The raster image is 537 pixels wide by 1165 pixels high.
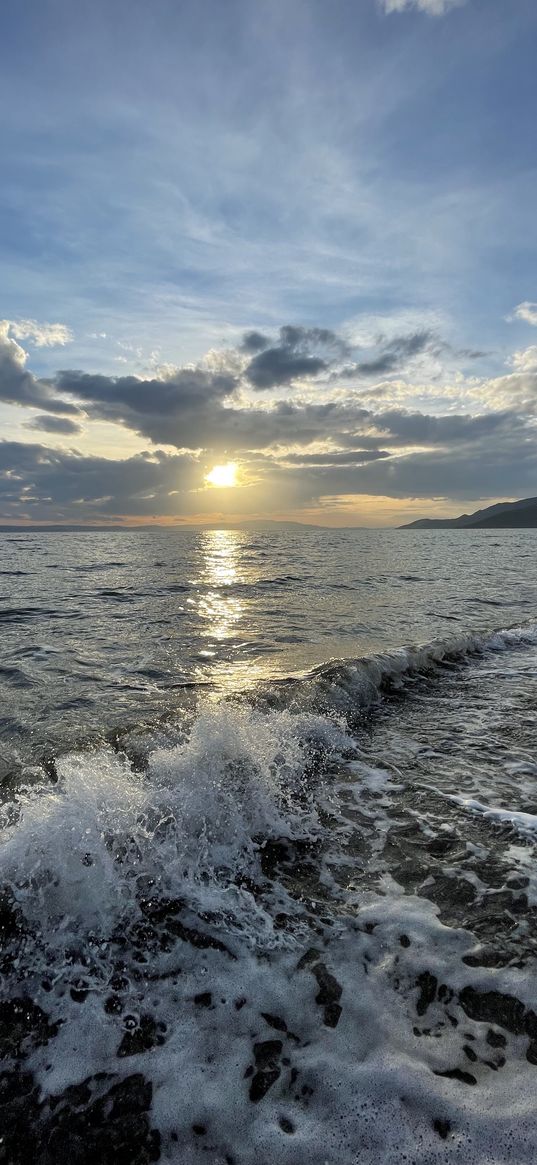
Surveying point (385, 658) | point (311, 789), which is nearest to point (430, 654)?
point (385, 658)

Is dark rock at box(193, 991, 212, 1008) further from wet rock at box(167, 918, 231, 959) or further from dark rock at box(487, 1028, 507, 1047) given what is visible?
dark rock at box(487, 1028, 507, 1047)

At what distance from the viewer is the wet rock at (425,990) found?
336 cm

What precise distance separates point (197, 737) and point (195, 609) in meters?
13.3

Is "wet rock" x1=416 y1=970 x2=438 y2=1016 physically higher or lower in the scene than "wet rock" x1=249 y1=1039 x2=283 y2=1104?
higher

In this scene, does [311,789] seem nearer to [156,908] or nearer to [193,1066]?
[156,908]

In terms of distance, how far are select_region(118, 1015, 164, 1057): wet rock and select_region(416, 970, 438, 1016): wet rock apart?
174cm

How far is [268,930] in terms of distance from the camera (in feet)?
13.1

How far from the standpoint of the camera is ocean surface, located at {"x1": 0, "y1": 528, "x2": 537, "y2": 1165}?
2783mm

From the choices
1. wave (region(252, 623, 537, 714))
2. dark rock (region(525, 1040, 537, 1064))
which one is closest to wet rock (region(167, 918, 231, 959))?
dark rock (region(525, 1040, 537, 1064))

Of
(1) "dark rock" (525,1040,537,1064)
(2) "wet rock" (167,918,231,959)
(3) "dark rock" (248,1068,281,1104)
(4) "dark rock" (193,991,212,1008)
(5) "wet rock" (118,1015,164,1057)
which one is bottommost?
(3) "dark rock" (248,1068,281,1104)

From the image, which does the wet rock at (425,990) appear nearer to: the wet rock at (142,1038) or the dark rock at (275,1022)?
the dark rock at (275,1022)

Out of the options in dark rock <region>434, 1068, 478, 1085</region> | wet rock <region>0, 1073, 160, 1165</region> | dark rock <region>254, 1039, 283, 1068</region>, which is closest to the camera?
wet rock <region>0, 1073, 160, 1165</region>

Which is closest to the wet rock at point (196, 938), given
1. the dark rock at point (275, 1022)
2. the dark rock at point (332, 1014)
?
the dark rock at point (275, 1022)

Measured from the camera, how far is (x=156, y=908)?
13.9 ft
